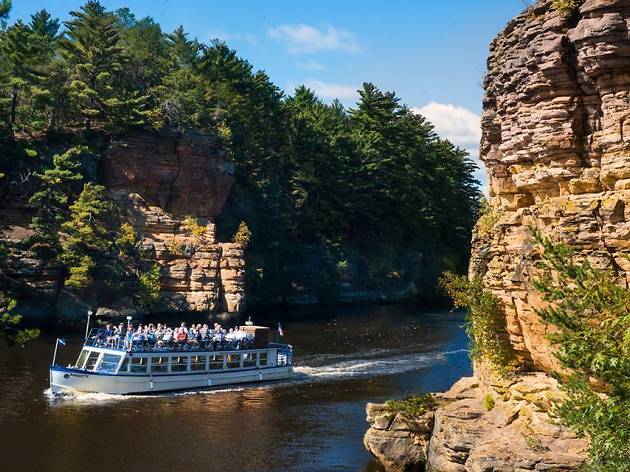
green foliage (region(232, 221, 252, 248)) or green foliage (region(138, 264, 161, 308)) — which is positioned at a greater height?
green foliage (region(232, 221, 252, 248))

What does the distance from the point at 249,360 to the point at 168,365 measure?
5265mm

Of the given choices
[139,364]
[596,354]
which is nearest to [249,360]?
[139,364]

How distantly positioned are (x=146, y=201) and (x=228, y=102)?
59.9 feet

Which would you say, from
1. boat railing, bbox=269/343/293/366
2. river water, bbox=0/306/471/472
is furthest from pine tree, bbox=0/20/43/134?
boat railing, bbox=269/343/293/366

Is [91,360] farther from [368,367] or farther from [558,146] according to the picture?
[558,146]

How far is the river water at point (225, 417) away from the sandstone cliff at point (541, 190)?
7273mm

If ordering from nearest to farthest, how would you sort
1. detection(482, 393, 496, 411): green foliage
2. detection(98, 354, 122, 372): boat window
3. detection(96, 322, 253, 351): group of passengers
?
detection(482, 393, 496, 411): green foliage → detection(98, 354, 122, 372): boat window → detection(96, 322, 253, 351): group of passengers

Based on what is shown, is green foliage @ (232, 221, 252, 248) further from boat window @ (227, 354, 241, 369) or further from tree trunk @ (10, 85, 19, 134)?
boat window @ (227, 354, 241, 369)

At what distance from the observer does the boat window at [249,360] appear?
4522cm

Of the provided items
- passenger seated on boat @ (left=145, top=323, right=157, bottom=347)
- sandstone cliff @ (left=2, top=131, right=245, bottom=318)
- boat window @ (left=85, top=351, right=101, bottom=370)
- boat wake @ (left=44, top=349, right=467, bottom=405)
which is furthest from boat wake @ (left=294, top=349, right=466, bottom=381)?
sandstone cliff @ (left=2, top=131, right=245, bottom=318)

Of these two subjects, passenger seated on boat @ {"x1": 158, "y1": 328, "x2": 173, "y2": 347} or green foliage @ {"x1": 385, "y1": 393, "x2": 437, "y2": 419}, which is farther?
passenger seated on boat @ {"x1": 158, "y1": 328, "x2": 173, "y2": 347}

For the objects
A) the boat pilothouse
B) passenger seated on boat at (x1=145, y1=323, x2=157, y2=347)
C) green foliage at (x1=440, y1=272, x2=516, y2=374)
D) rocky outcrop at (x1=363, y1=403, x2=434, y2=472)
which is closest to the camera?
green foliage at (x1=440, y1=272, x2=516, y2=374)

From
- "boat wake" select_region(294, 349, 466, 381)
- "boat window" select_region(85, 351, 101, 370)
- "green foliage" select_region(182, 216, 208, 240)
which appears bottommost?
"boat wake" select_region(294, 349, 466, 381)

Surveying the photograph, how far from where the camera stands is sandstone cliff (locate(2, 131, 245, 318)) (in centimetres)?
5991
